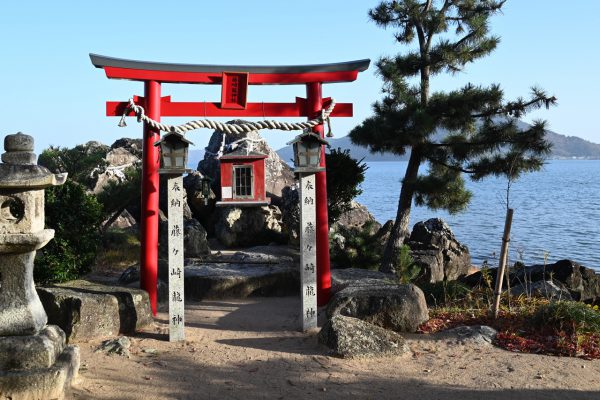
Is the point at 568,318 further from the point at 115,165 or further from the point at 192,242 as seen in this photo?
the point at 115,165

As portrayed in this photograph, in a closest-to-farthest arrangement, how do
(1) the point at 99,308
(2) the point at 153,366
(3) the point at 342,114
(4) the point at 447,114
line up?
1. (2) the point at 153,366
2. (1) the point at 99,308
3. (3) the point at 342,114
4. (4) the point at 447,114

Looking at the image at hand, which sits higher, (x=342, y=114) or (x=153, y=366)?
(x=342, y=114)

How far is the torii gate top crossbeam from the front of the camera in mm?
9461

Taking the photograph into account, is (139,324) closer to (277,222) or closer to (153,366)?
(153,366)

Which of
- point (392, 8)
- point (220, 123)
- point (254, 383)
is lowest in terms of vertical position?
point (254, 383)

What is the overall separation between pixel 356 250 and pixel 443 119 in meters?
3.87

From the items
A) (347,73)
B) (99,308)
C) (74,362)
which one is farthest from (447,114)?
(74,362)

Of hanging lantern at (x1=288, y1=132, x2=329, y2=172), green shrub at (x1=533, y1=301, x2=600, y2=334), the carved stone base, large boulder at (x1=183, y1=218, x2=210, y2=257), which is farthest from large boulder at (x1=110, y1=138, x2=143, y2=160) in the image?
green shrub at (x1=533, y1=301, x2=600, y2=334)

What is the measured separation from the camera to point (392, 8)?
1542 centimetres

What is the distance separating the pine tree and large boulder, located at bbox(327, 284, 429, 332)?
5785 millimetres

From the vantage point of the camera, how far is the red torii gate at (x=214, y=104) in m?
9.52

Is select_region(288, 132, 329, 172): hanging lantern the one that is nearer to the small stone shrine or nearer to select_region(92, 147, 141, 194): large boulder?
the small stone shrine

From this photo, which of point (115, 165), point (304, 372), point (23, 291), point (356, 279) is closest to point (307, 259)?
point (304, 372)

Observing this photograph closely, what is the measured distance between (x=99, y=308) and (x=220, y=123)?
3.18 metres
